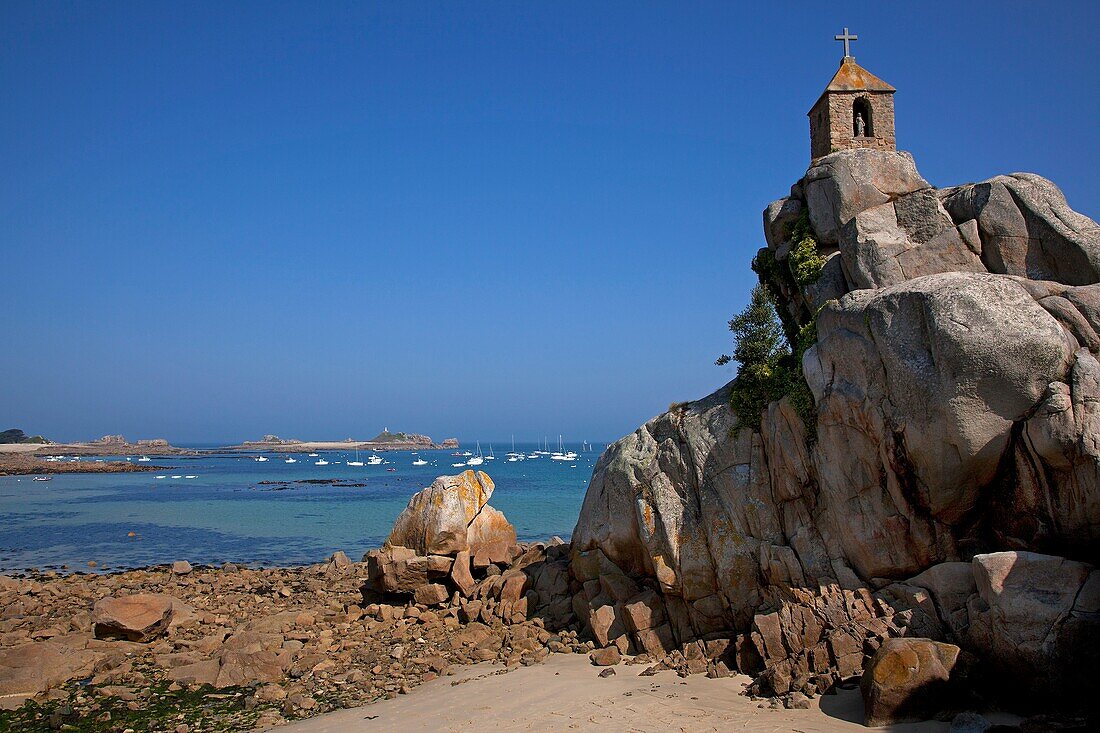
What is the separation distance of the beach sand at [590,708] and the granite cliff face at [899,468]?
1000mm

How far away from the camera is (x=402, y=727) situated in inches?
604

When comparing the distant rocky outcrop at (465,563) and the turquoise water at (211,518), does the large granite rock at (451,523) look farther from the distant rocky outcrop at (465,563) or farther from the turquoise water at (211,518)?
the turquoise water at (211,518)

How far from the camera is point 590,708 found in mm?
15672

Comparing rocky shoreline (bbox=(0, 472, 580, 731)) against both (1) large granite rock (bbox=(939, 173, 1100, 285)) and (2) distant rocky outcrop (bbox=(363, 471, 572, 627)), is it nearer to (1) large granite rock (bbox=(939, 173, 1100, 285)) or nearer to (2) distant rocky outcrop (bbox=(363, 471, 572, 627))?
(2) distant rocky outcrop (bbox=(363, 471, 572, 627))

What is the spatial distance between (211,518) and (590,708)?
5261 cm

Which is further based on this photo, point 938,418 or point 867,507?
point 867,507

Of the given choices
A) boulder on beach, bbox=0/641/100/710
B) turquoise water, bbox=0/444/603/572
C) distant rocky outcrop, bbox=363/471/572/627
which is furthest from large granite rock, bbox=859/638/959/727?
turquoise water, bbox=0/444/603/572

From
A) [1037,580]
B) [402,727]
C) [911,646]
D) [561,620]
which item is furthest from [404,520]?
[1037,580]

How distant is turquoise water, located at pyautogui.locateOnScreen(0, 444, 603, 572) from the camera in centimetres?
4308

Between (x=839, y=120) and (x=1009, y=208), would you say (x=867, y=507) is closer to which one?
(x=1009, y=208)

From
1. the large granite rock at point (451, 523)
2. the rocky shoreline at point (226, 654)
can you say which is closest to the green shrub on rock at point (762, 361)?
the rocky shoreline at point (226, 654)

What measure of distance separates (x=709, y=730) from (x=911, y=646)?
13.0 feet

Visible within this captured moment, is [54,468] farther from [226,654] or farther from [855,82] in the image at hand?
[855,82]

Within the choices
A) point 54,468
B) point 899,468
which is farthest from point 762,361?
point 54,468
